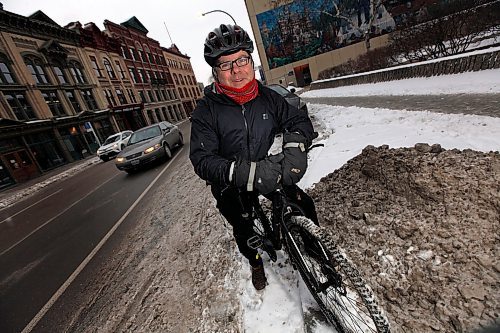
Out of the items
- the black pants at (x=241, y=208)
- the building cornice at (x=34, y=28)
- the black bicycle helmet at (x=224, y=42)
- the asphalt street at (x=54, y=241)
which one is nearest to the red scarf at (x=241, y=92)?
the black bicycle helmet at (x=224, y=42)

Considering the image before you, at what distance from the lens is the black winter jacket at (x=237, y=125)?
1.97 m

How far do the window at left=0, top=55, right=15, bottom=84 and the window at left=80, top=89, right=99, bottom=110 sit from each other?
288 inches

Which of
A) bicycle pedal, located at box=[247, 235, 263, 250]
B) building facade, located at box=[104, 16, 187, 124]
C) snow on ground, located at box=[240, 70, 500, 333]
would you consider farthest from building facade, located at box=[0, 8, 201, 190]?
bicycle pedal, located at box=[247, 235, 263, 250]

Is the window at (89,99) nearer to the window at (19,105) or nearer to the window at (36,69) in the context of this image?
the window at (36,69)

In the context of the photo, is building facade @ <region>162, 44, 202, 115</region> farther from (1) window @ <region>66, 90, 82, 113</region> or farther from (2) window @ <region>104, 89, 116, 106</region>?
(1) window @ <region>66, 90, 82, 113</region>

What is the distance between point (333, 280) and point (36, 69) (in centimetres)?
3276

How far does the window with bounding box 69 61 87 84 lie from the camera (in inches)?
1134

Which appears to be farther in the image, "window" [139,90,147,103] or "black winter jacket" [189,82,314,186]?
"window" [139,90,147,103]

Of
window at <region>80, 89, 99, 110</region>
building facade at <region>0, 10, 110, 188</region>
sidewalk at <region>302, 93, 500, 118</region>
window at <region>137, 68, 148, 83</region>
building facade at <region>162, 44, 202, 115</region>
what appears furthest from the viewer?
building facade at <region>162, 44, 202, 115</region>

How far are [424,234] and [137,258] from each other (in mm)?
4045

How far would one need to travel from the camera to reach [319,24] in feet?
113

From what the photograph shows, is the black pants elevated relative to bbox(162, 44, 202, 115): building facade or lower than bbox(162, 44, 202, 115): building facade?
lower

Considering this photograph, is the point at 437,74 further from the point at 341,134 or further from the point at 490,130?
the point at 490,130

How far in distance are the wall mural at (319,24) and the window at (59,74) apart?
81.7ft
